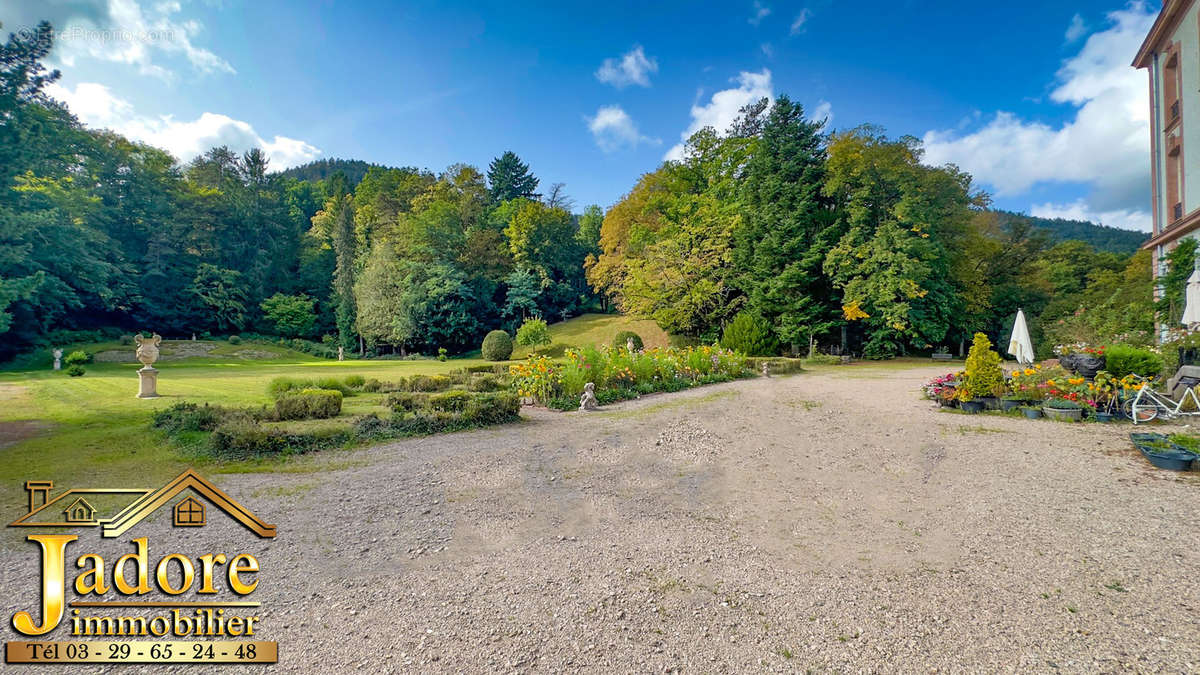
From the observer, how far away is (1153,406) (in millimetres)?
7383

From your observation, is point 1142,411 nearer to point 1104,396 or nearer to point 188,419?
point 1104,396

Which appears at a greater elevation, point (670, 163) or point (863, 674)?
point (670, 163)

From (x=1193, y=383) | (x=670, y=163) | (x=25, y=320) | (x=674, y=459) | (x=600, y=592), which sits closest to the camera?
(x=600, y=592)

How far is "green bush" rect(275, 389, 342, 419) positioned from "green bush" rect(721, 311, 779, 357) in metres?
14.6

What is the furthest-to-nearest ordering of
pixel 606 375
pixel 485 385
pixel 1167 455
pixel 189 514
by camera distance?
pixel 485 385, pixel 606 375, pixel 1167 455, pixel 189 514

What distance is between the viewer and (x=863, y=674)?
6.56 ft

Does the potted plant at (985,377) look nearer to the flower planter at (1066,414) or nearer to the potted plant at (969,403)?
the potted plant at (969,403)

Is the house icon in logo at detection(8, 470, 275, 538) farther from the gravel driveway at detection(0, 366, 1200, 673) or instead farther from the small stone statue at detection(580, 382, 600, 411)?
the small stone statue at detection(580, 382, 600, 411)

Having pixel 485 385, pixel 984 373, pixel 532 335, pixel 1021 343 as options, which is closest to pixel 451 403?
pixel 485 385

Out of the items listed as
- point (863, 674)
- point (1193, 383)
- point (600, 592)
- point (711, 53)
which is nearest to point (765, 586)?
point (863, 674)

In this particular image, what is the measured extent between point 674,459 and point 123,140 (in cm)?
4437

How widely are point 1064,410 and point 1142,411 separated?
122cm

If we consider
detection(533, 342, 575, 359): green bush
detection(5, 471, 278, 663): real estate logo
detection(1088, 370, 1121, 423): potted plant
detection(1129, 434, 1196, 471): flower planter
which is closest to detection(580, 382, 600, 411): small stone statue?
detection(5, 471, 278, 663): real estate logo

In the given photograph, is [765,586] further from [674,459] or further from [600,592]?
[674,459]
